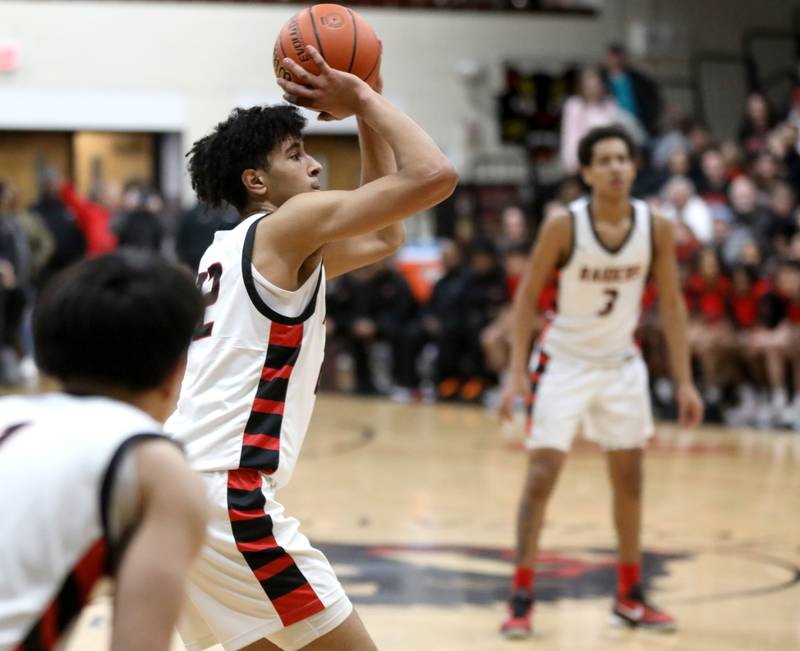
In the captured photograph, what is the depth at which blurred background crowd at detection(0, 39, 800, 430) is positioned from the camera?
11.1 metres

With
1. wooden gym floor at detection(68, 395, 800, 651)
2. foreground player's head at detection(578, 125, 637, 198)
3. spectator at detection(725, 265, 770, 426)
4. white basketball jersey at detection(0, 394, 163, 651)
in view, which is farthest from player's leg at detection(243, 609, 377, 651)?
spectator at detection(725, 265, 770, 426)

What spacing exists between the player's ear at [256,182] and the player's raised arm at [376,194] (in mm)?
153

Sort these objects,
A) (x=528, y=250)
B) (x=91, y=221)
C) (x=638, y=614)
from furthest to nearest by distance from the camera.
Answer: (x=91, y=221) < (x=528, y=250) < (x=638, y=614)

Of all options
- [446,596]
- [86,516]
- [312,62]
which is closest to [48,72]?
[446,596]

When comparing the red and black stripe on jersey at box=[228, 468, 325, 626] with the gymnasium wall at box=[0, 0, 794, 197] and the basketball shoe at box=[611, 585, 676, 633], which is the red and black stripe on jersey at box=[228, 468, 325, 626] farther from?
the gymnasium wall at box=[0, 0, 794, 197]

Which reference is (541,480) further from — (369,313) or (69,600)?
(369,313)

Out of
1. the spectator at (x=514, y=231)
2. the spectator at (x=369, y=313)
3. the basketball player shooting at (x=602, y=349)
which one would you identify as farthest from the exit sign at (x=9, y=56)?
the basketball player shooting at (x=602, y=349)

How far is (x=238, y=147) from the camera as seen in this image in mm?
3320

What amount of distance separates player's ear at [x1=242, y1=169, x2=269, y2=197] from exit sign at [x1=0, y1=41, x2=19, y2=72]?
14.3 meters

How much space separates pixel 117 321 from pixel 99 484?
220mm

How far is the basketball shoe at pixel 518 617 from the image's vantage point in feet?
17.1

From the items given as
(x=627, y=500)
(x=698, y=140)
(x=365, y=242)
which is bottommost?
(x=627, y=500)

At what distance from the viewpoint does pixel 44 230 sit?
1408cm

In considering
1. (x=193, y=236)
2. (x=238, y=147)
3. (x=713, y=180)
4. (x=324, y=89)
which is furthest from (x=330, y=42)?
(x=193, y=236)
